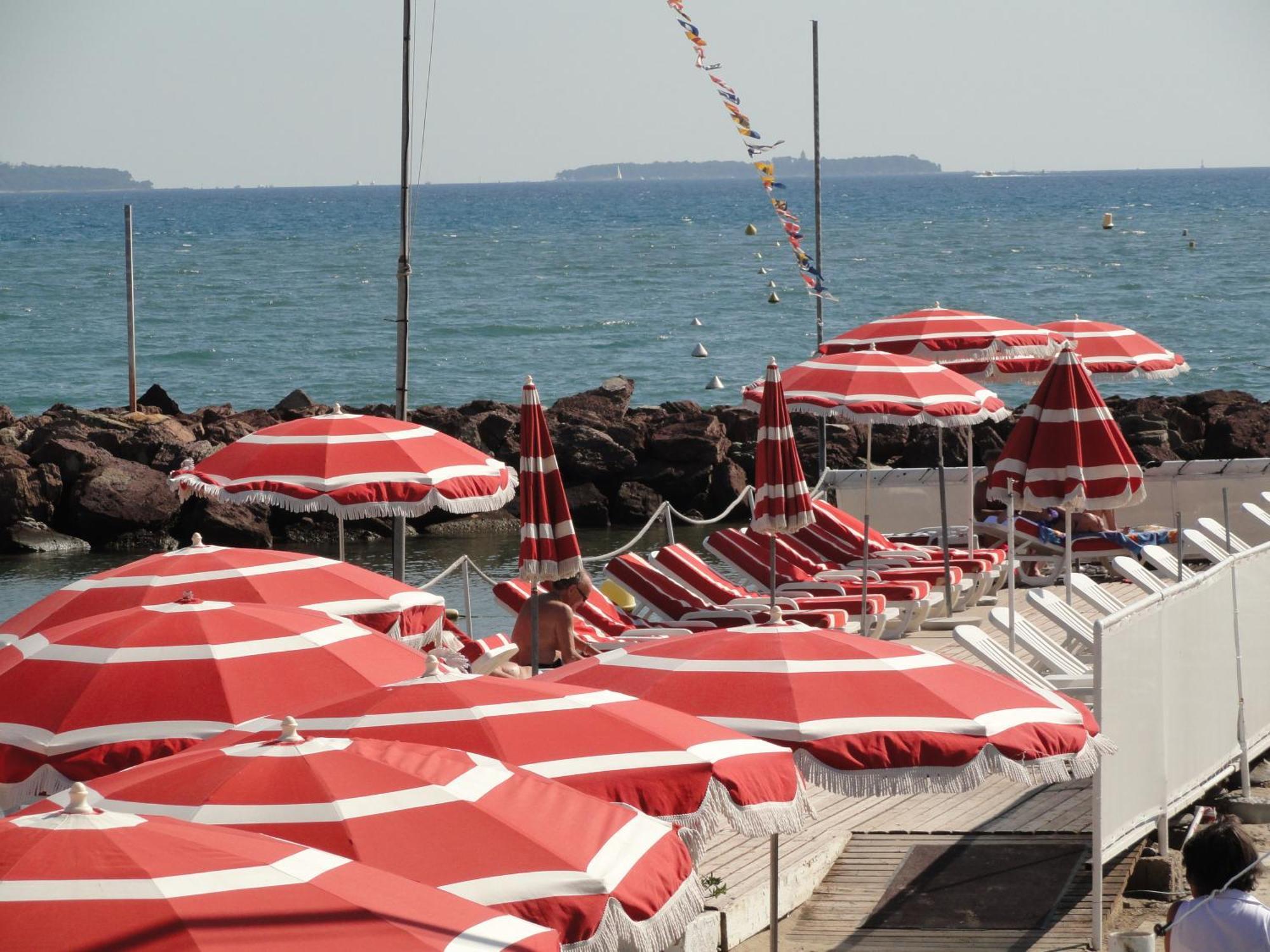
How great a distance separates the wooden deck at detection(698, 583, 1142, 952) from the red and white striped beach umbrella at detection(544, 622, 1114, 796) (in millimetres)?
→ 1358

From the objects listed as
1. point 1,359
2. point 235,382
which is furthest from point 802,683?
point 1,359

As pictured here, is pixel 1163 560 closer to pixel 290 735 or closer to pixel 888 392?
pixel 888 392

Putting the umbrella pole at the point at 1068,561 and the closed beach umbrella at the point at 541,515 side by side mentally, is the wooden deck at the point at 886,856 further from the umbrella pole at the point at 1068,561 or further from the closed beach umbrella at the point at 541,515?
the umbrella pole at the point at 1068,561

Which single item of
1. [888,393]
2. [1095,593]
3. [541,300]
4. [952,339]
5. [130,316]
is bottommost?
[1095,593]

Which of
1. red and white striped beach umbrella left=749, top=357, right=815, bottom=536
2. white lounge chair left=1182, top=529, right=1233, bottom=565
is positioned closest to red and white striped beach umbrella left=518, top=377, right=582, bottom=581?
red and white striped beach umbrella left=749, top=357, right=815, bottom=536

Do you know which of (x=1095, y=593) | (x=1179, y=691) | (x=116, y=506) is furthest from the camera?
(x=116, y=506)

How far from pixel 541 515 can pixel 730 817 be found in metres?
3.31

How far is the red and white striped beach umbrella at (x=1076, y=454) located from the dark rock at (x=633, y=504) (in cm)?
1378

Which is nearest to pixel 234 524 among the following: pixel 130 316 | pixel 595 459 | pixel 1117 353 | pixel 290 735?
pixel 595 459

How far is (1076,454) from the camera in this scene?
34.0ft

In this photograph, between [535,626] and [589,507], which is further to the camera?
[589,507]

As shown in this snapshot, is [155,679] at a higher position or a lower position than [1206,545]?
higher

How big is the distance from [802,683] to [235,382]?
1822 inches

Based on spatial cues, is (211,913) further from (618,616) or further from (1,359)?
(1,359)
